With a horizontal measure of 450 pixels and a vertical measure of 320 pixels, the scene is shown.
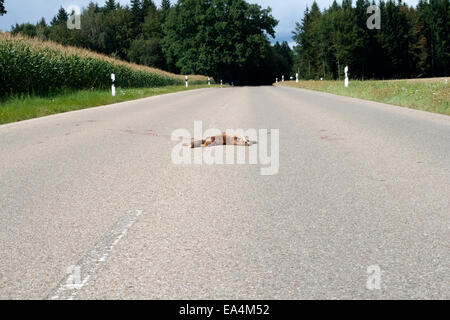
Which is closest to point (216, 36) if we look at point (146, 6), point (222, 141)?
point (146, 6)

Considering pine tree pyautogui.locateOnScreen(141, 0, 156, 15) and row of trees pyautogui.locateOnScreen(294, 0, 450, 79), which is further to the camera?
pine tree pyautogui.locateOnScreen(141, 0, 156, 15)

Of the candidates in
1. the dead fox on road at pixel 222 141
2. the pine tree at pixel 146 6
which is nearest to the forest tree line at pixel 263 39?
the pine tree at pixel 146 6

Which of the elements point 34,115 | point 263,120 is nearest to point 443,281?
point 263,120

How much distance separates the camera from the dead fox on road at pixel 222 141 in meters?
7.78

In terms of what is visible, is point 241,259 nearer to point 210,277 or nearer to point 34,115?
point 210,277

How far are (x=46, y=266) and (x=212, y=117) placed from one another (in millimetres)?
9424

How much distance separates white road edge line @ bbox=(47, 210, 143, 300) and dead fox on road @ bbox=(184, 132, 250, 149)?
3989 mm

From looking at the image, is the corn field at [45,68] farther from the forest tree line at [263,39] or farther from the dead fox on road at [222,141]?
the forest tree line at [263,39]

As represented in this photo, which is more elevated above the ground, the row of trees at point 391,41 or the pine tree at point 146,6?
the pine tree at point 146,6

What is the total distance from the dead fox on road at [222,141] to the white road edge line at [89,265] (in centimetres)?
399

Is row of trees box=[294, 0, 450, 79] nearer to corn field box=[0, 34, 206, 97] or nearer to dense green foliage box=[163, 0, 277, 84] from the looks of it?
dense green foliage box=[163, 0, 277, 84]

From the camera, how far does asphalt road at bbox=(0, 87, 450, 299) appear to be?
267 centimetres

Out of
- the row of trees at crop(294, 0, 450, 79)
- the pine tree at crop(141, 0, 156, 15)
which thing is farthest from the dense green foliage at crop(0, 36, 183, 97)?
the pine tree at crop(141, 0, 156, 15)
